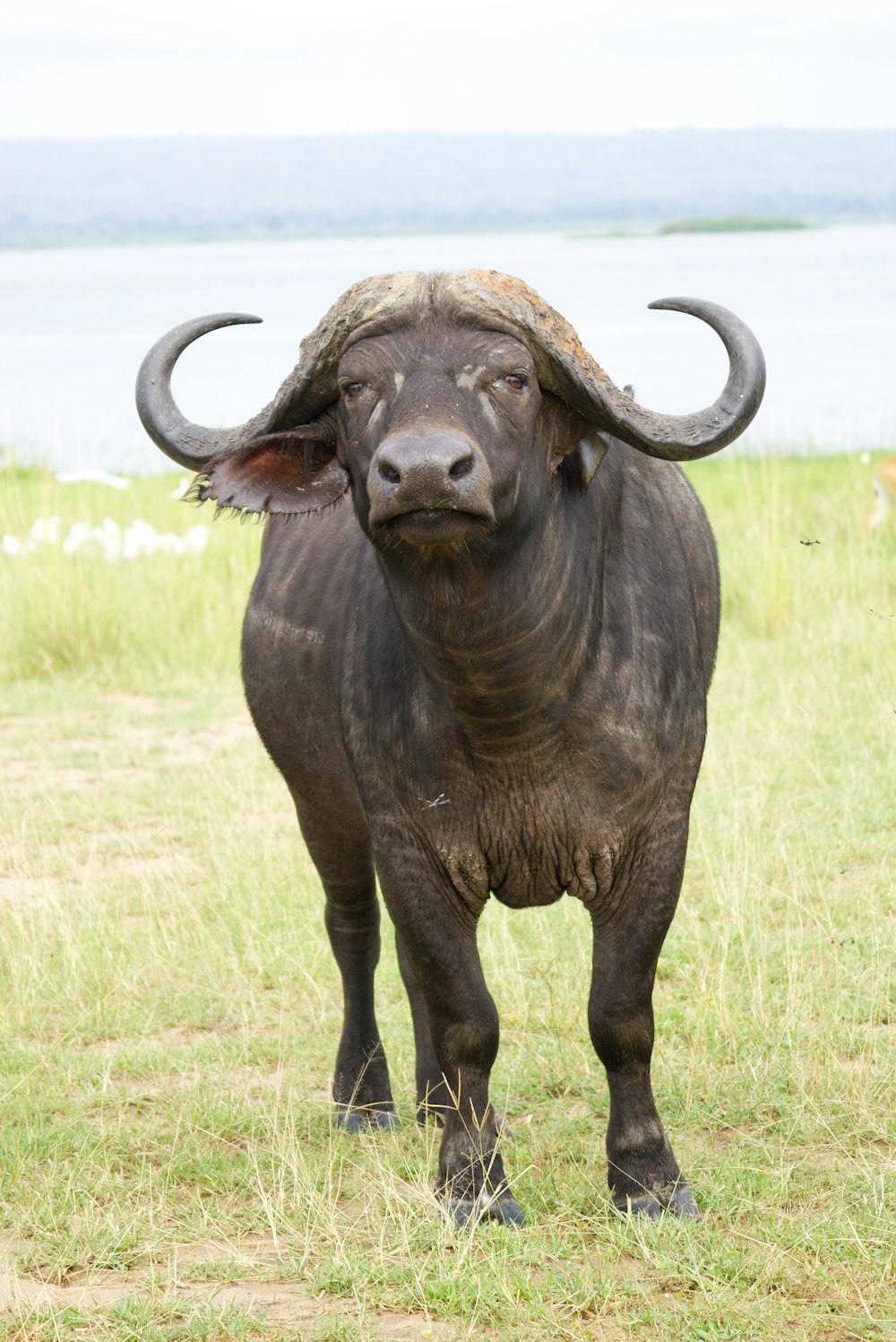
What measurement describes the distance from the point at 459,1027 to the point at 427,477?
4.63 feet

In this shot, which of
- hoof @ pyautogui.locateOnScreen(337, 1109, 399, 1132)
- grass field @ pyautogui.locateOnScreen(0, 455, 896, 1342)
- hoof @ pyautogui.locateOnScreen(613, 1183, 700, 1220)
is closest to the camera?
grass field @ pyautogui.locateOnScreen(0, 455, 896, 1342)

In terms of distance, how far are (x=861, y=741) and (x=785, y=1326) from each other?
466cm

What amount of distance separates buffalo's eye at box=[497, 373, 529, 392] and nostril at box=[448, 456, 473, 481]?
1.11 ft

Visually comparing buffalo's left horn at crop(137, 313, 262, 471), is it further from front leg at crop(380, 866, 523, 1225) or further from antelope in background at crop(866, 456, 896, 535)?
antelope in background at crop(866, 456, 896, 535)

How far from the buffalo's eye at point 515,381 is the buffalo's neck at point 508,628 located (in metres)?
0.28

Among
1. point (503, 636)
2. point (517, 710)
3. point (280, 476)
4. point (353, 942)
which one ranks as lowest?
point (353, 942)

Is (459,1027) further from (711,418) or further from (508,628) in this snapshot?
(711,418)

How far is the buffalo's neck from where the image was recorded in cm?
347

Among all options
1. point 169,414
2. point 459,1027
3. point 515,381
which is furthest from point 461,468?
point 459,1027

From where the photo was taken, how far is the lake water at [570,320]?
24016 mm

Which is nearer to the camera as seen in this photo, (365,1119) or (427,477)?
(427,477)

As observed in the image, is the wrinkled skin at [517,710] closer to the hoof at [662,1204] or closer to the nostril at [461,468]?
the hoof at [662,1204]

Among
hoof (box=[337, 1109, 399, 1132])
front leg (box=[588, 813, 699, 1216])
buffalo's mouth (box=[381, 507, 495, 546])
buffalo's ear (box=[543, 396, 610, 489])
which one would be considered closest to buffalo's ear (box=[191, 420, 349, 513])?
buffalo's ear (box=[543, 396, 610, 489])

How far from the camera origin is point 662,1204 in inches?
154
